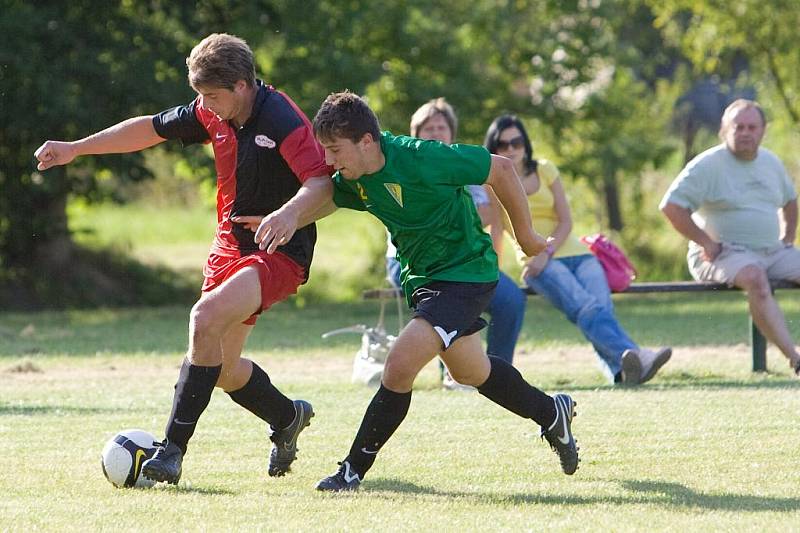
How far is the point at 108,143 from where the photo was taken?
227 inches

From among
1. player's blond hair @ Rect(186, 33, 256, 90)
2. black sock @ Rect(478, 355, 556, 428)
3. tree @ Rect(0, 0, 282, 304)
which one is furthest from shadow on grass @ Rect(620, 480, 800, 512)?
tree @ Rect(0, 0, 282, 304)

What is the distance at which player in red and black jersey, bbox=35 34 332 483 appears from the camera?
208 inches

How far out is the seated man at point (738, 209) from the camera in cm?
911

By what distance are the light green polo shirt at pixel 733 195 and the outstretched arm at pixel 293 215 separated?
4.38m

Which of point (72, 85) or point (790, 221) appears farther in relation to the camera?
point (72, 85)

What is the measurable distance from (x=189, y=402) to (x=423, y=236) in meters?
1.13

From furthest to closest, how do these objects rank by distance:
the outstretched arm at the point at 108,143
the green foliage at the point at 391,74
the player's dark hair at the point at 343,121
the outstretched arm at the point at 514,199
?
the green foliage at the point at 391,74 < the outstretched arm at the point at 108,143 < the outstretched arm at the point at 514,199 < the player's dark hair at the point at 343,121

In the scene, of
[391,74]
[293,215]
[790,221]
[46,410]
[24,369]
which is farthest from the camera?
[391,74]

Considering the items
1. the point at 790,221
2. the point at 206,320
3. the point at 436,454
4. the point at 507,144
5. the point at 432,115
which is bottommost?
the point at 436,454

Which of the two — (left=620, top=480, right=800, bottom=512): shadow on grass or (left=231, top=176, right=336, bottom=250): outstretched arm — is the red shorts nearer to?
(left=231, top=176, right=336, bottom=250): outstretched arm

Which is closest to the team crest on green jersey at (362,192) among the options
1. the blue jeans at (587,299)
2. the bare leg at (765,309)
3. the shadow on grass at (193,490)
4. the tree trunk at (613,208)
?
the shadow on grass at (193,490)

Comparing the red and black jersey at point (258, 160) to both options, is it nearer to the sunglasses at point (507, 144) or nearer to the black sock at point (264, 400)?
the black sock at point (264, 400)

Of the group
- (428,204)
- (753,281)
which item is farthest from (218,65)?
(753,281)

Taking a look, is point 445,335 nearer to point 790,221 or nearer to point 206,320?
point 206,320
